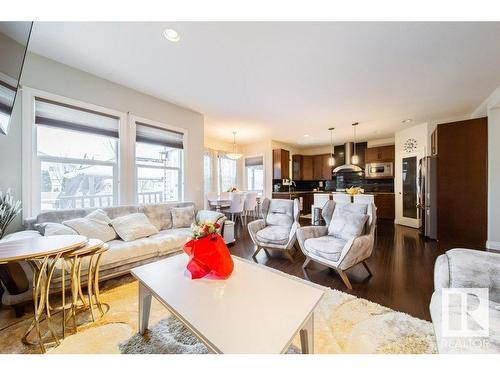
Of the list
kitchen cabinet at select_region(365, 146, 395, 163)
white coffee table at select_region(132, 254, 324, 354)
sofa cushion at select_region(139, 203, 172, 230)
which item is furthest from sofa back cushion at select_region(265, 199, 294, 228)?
kitchen cabinet at select_region(365, 146, 395, 163)

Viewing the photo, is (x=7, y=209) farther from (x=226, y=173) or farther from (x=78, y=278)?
(x=226, y=173)

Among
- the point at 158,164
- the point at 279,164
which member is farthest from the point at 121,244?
the point at 279,164

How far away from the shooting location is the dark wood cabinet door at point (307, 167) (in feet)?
24.6

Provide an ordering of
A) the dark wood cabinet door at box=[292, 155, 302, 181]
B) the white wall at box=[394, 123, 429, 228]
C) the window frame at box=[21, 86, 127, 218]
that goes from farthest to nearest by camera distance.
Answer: the dark wood cabinet door at box=[292, 155, 302, 181] → the white wall at box=[394, 123, 429, 228] → the window frame at box=[21, 86, 127, 218]

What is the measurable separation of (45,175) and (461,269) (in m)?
4.22

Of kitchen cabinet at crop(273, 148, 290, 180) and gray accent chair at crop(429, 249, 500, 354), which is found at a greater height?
kitchen cabinet at crop(273, 148, 290, 180)

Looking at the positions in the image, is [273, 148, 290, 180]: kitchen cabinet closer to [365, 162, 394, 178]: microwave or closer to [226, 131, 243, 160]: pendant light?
[226, 131, 243, 160]: pendant light

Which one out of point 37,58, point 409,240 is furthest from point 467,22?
point 37,58

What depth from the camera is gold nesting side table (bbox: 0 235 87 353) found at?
4.21ft

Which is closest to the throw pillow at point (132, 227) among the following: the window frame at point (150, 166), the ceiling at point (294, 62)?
the window frame at point (150, 166)

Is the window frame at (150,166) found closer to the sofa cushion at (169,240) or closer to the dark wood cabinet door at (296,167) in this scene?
the sofa cushion at (169,240)

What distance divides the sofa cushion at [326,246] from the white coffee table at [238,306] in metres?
0.99

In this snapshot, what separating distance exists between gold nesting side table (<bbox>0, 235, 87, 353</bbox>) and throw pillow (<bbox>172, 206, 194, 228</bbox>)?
1594 mm

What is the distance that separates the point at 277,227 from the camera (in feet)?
10.0
